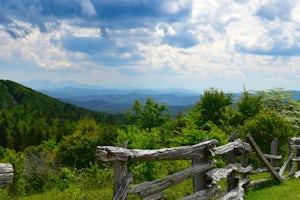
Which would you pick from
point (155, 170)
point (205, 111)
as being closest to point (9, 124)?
point (205, 111)

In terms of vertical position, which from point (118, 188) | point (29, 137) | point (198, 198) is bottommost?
point (29, 137)

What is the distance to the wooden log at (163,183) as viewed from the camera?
532 centimetres

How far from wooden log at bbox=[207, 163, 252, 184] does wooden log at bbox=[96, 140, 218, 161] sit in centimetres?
65

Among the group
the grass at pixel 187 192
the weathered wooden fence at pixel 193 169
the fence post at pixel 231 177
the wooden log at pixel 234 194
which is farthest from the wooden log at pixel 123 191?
the fence post at pixel 231 177

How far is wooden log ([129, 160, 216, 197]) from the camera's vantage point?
17.5 ft

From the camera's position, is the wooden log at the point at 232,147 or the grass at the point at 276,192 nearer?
the wooden log at the point at 232,147

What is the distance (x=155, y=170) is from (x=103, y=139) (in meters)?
28.9

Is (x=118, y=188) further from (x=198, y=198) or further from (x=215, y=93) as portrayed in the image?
(x=215, y=93)

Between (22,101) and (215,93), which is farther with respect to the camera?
(22,101)

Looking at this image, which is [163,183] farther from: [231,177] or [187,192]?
[231,177]

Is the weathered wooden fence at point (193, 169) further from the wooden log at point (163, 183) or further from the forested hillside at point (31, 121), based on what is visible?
the forested hillside at point (31, 121)

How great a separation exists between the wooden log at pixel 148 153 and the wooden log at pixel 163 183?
27 centimetres

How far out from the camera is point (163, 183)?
5.87 meters

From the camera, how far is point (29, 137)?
81688mm
